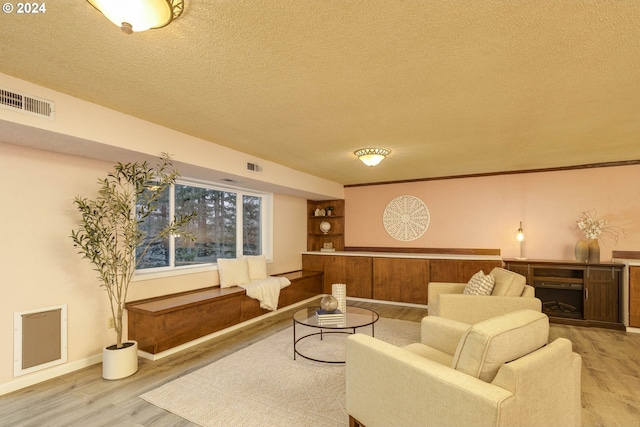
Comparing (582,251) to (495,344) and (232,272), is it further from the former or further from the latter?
(232,272)

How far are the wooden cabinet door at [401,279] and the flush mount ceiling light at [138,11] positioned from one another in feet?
16.2

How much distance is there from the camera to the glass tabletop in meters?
3.08

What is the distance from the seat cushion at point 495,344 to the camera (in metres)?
1.44

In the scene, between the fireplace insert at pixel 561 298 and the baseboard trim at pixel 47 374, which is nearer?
the baseboard trim at pixel 47 374

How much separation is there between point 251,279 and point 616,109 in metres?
4.48

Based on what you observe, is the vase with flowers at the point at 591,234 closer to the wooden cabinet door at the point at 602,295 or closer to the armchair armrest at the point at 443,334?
the wooden cabinet door at the point at 602,295

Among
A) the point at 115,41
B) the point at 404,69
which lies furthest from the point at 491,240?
the point at 115,41

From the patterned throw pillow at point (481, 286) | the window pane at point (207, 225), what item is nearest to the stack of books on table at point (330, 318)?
the patterned throw pillow at point (481, 286)

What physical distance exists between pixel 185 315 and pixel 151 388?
3.08 ft

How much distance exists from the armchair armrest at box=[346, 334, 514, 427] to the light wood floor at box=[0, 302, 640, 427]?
1187mm

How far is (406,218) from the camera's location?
6.20 metres

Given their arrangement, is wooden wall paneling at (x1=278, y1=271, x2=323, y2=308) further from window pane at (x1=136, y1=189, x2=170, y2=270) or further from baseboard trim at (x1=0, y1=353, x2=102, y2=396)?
baseboard trim at (x1=0, y1=353, x2=102, y2=396)

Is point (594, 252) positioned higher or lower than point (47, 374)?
higher

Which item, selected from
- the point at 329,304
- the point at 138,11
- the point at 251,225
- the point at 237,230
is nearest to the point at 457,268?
the point at 329,304
